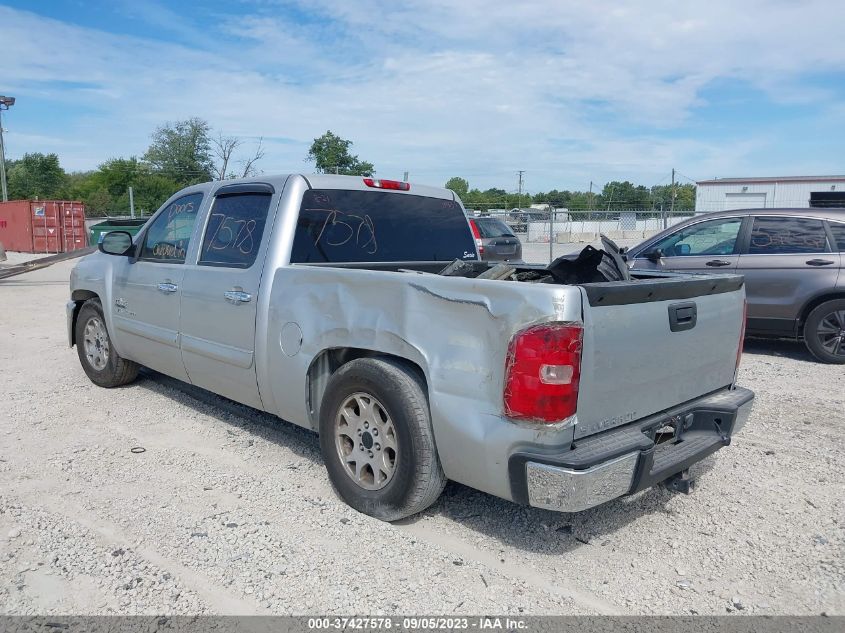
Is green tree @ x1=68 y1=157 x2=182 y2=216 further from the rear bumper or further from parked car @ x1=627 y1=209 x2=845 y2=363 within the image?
the rear bumper

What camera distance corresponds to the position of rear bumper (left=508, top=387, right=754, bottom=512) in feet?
9.41

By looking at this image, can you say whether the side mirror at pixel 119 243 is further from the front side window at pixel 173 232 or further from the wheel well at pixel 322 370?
the wheel well at pixel 322 370

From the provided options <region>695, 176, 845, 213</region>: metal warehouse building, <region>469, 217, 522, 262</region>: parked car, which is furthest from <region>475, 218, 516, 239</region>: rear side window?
<region>695, 176, 845, 213</region>: metal warehouse building

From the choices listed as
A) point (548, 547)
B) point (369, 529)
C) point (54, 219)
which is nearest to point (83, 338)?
point (369, 529)

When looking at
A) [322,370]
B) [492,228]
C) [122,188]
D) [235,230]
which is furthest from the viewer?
[122,188]

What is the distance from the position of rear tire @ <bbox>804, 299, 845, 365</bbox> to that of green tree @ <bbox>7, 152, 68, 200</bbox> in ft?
214

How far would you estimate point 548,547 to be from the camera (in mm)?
3480

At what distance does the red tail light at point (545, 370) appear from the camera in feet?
9.43

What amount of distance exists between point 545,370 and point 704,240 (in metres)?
6.26

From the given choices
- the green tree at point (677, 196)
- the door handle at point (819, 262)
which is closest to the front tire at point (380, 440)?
the door handle at point (819, 262)

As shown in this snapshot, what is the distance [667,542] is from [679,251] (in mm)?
5637

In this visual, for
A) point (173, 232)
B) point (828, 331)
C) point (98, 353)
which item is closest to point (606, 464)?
point (173, 232)

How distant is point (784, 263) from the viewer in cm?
764

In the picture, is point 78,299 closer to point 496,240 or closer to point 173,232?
point 173,232
